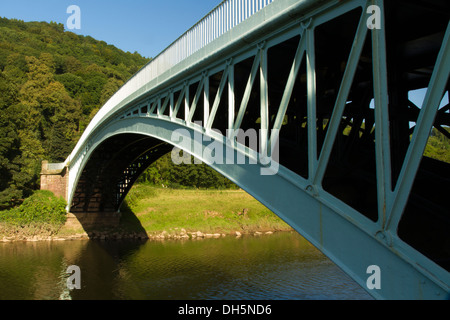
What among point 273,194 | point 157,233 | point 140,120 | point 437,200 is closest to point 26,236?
point 157,233

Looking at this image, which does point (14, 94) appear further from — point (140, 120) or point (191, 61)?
point (191, 61)

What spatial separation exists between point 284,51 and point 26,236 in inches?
1031

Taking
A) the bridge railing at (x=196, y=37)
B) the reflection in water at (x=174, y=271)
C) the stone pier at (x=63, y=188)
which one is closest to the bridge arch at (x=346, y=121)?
the bridge railing at (x=196, y=37)

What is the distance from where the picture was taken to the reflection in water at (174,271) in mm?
15534

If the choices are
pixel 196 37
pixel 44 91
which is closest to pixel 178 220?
pixel 196 37

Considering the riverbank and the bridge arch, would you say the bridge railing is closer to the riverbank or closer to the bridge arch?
the bridge arch

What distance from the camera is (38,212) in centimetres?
2850

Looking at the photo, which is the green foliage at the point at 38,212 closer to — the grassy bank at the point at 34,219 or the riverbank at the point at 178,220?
the grassy bank at the point at 34,219

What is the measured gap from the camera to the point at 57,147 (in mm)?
51844

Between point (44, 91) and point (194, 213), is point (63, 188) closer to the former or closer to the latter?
point (194, 213)

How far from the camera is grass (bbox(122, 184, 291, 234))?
102 ft

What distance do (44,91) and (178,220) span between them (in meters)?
38.9

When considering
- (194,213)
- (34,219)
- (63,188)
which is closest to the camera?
(34,219)

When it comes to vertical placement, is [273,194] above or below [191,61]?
below
